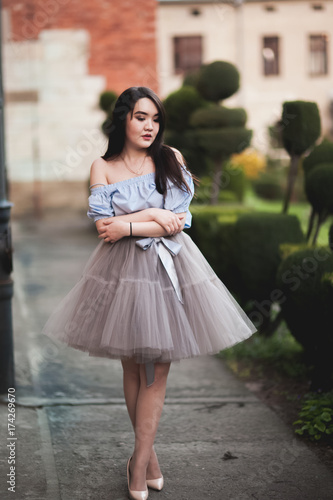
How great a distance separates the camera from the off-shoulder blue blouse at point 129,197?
9.83ft

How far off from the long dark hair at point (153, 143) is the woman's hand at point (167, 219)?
101 millimetres

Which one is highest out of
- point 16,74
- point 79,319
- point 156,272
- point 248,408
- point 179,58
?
point 179,58

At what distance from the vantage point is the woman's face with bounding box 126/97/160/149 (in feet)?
9.90

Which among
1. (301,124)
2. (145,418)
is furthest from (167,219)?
(301,124)

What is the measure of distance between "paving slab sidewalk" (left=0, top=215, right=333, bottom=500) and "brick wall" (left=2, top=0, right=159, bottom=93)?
12.2m

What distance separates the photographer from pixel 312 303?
4254 millimetres

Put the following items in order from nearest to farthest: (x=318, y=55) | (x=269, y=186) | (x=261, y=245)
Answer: (x=261, y=245) < (x=269, y=186) < (x=318, y=55)

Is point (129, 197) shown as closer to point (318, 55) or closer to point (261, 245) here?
point (261, 245)

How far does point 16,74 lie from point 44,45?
98 centimetres

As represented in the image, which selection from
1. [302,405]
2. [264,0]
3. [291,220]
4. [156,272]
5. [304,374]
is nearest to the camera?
[156,272]

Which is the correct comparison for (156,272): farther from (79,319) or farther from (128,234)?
(79,319)

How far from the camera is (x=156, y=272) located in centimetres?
292

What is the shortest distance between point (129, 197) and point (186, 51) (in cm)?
2484

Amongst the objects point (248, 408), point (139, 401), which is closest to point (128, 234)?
point (139, 401)
